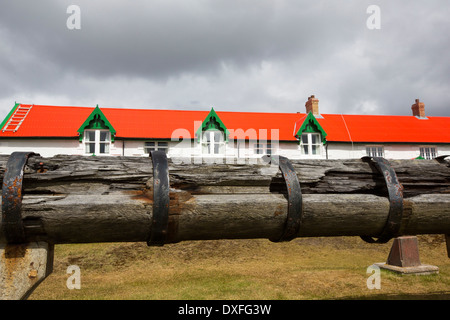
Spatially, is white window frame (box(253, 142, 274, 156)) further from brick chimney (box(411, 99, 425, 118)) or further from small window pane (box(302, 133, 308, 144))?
brick chimney (box(411, 99, 425, 118))

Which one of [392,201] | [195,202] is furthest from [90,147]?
[392,201]

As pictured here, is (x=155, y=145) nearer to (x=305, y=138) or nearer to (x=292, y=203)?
(x=305, y=138)

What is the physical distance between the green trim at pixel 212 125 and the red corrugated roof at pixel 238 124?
57cm

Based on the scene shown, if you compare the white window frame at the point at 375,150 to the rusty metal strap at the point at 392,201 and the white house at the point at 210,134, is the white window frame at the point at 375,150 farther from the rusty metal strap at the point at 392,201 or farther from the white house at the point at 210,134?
the rusty metal strap at the point at 392,201

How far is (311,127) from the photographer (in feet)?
74.3

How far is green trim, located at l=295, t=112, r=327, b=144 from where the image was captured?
22156 mm

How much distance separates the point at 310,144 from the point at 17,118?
21.4 metres

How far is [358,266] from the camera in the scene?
980 centimetres

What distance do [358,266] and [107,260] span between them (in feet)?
28.3

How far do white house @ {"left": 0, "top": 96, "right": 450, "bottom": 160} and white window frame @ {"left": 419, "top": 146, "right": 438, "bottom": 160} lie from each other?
0.30ft

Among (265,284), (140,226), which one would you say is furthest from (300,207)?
(265,284)
